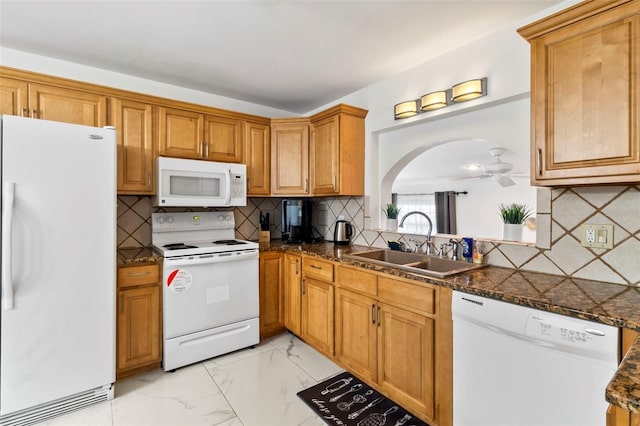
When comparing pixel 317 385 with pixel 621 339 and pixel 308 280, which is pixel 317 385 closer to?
pixel 308 280

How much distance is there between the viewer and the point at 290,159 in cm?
322

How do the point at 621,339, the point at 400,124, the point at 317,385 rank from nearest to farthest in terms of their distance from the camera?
1. the point at 621,339
2. the point at 317,385
3. the point at 400,124

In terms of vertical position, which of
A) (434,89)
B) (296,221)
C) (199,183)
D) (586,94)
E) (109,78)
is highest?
(109,78)

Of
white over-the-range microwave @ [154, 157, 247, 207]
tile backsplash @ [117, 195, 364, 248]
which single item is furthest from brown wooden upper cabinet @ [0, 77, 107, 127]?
tile backsplash @ [117, 195, 364, 248]

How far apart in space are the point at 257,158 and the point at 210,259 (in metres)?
1.15

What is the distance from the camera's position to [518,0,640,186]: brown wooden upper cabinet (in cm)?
130

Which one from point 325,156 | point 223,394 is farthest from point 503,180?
point 223,394

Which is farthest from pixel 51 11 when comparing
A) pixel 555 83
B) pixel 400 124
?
pixel 555 83

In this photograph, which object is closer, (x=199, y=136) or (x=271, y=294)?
(x=199, y=136)

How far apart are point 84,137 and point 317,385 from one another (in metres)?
2.25

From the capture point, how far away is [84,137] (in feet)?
6.45

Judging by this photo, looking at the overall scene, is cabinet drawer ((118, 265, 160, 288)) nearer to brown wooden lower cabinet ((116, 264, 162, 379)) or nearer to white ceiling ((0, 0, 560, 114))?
brown wooden lower cabinet ((116, 264, 162, 379))

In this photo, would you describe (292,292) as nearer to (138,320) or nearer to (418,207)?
(138,320)

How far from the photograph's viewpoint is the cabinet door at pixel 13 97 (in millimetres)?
2100
